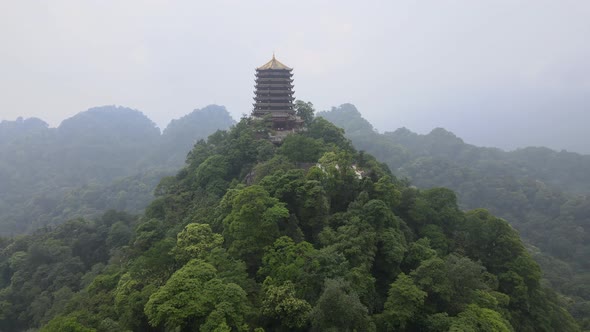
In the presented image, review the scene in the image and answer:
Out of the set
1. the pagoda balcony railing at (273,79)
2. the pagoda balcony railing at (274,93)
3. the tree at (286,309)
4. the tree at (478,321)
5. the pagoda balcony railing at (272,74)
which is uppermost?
the pagoda balcony railing at (272,74)

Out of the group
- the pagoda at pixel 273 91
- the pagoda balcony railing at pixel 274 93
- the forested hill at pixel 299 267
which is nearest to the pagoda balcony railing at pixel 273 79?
the pagoda at pixel 273 91

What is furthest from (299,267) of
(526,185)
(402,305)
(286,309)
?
(526,185)

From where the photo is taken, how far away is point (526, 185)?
65.8 meters

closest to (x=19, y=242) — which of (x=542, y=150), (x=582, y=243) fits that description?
(x=582, y=243)

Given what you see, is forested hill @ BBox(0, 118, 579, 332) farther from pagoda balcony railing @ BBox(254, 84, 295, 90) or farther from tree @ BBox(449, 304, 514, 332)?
pagoda balcony railing @ BBox(254, 84, 295, 90)

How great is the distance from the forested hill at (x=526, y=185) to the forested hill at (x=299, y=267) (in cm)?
1438

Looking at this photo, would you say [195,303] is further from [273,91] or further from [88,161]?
[88,161]

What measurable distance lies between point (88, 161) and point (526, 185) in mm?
111237

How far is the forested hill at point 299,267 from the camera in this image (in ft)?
46.9

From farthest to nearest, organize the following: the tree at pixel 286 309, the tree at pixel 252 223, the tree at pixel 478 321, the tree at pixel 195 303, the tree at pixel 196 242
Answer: the tree at pixel 252 223 < the tree at pixel 196 242 < the tree at pixel 478 321 < the tree at pixel 286 309 < the tree at pixel 195 303

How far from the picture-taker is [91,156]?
11044cm

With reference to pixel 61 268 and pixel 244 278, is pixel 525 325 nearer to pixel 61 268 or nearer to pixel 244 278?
pixel 244 278

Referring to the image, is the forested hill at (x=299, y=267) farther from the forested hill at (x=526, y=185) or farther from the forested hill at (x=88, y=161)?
the forested hill at (x=88, y=161)

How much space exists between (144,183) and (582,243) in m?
77.9
